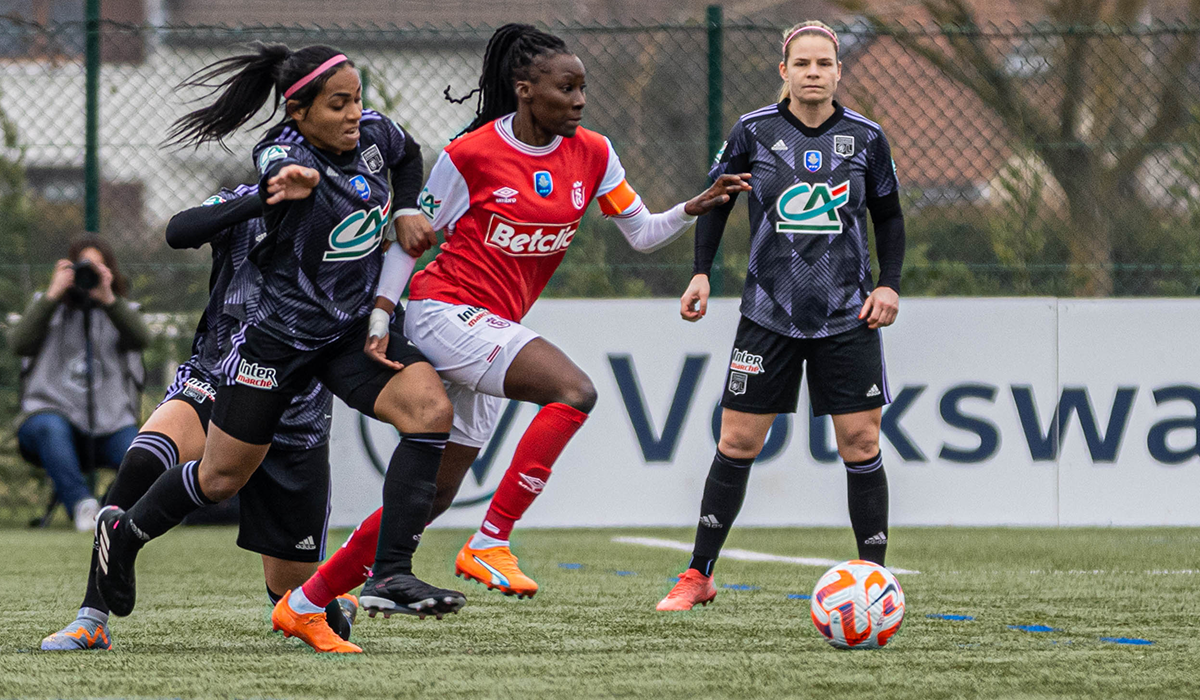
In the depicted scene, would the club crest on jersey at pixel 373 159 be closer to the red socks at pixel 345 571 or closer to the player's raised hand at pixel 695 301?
the red socks at pixel 345 571

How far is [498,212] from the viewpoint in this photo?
462cm

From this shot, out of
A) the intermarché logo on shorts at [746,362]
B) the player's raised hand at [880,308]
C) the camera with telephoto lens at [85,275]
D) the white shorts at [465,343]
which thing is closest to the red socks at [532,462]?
the white shorts at [465,343]

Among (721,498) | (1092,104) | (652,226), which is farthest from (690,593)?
(1092,104)

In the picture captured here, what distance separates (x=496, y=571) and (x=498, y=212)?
1046 millimetres

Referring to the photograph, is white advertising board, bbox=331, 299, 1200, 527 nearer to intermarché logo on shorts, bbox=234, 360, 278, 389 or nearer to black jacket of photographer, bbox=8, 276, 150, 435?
black jacket of photographer, bbox=8, 276, 150, 435

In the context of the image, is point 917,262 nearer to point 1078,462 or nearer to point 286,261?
point 1078,462

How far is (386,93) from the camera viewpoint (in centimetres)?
830

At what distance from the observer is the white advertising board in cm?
766

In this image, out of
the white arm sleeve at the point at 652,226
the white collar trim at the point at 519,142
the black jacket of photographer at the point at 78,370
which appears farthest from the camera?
the black jacket of photographer at the point at 78,370

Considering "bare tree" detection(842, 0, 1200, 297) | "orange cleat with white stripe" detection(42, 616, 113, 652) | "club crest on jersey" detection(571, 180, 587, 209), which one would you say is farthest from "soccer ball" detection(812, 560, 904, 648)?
"bare tree" detection(842, 0, 1200, 297)

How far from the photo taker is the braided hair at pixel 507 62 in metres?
4.66

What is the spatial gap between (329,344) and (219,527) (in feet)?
14.5

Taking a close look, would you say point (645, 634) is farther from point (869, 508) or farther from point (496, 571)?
point (869, 508)

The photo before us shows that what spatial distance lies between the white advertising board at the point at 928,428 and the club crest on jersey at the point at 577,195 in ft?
10.1
